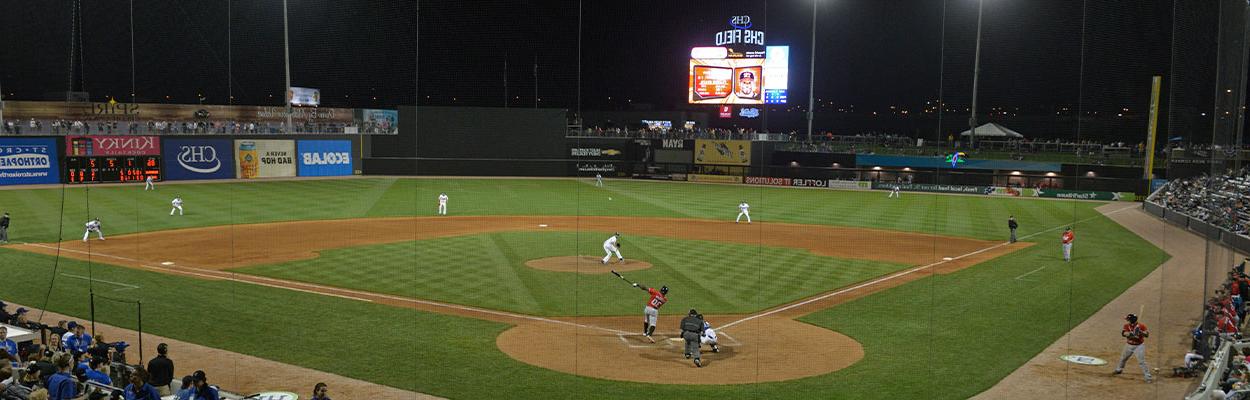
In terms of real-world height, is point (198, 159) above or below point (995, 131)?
below

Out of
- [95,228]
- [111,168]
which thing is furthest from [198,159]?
[95,228]

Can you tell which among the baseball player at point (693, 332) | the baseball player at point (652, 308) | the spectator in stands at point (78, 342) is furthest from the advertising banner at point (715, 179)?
the spectator in stands at point (78, 342)

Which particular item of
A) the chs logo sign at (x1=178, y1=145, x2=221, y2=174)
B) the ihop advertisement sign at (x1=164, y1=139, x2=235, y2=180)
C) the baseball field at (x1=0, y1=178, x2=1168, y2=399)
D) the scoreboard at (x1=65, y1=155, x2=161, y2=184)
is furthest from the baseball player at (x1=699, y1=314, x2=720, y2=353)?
the chs logo sign at (x1=178, y1=145, x2=221, y2=174)

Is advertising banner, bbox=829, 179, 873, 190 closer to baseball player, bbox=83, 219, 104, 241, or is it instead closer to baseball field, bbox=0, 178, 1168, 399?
baseball field, bbox=0, 178, 1168, 399

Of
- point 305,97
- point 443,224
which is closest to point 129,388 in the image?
point 443,224

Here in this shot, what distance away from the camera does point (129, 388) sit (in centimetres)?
892

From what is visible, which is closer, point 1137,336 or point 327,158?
point 1137,336

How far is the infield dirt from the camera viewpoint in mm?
13328

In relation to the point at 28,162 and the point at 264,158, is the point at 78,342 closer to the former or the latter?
the point at 28,162

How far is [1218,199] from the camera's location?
20125 millimetres

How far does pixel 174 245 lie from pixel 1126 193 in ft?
153

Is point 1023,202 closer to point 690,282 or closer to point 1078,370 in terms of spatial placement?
point 690,282

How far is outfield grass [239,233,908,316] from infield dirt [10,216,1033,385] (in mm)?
699

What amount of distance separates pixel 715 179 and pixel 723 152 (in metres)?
1.91
